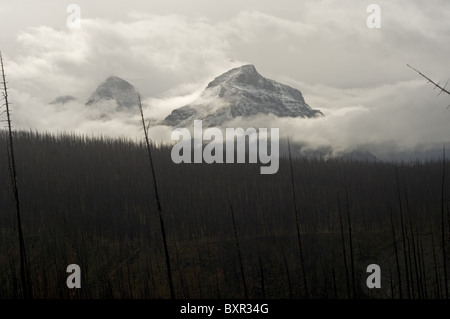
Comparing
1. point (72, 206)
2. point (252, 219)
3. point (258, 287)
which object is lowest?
point (258, 287)

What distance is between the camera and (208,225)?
9150 centimetres

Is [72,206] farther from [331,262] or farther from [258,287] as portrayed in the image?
[331,262]

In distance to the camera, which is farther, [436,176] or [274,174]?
[436,176]

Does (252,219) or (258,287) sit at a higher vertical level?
(252,219)

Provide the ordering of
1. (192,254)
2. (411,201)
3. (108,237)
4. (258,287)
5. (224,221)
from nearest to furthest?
1. (258,287)
2. (192,254)
3. (108,237)
4. (224,221)
5. (411,201)

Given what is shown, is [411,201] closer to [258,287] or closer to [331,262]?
[331,262]

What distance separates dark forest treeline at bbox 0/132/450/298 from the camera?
58075 mm

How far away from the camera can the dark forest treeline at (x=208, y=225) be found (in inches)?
2286

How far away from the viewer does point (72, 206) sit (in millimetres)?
96750

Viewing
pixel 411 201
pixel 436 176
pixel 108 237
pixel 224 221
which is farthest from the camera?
pixel 436 176
